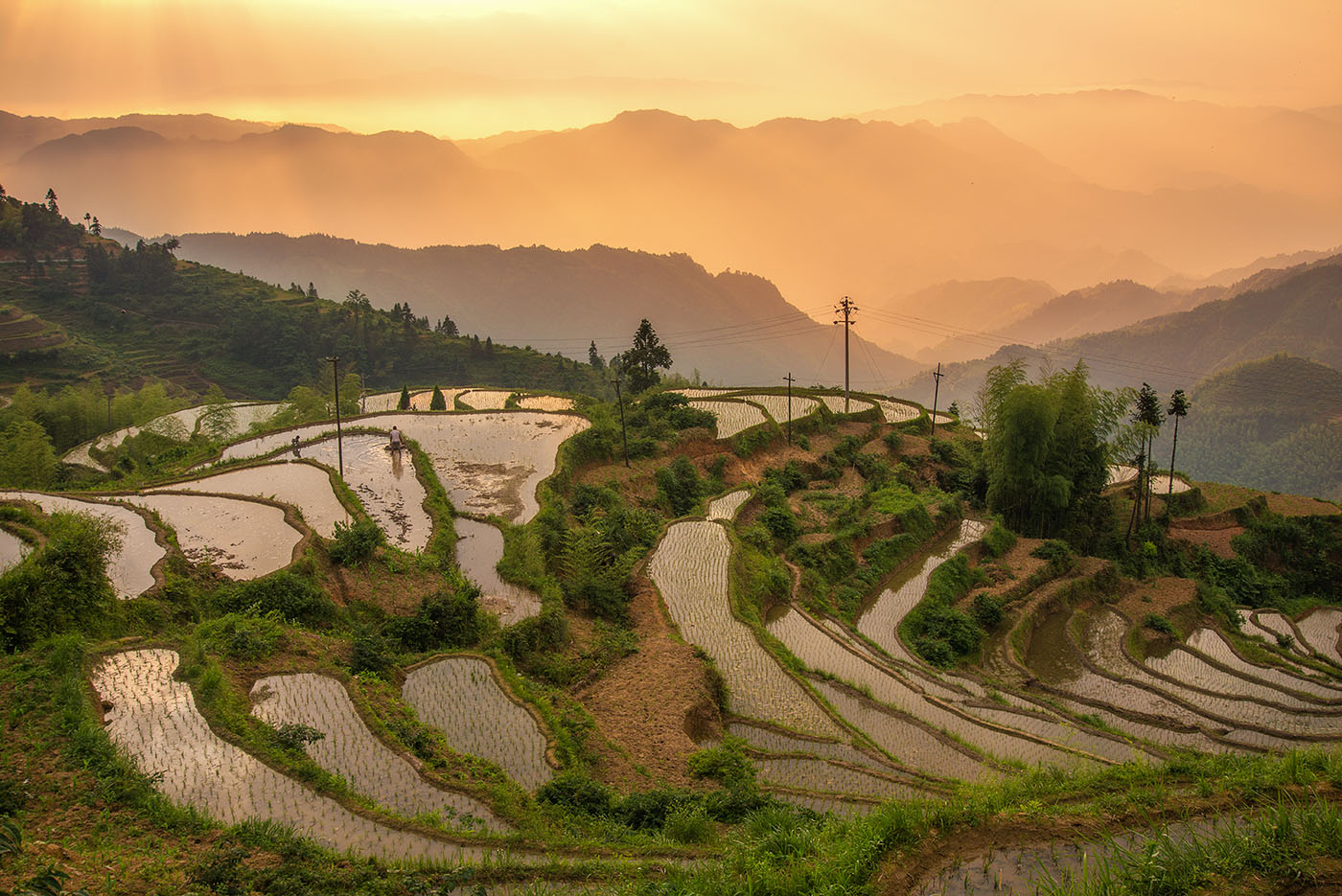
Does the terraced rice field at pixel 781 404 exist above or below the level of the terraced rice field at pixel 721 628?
above

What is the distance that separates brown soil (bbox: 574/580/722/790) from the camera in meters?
9.34

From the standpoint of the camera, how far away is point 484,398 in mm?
38812

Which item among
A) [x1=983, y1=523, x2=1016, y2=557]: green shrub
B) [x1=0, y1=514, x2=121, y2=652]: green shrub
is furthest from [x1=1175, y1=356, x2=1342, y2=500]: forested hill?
[x1=0, y1=514, x2=121, y2=652]: green shrub

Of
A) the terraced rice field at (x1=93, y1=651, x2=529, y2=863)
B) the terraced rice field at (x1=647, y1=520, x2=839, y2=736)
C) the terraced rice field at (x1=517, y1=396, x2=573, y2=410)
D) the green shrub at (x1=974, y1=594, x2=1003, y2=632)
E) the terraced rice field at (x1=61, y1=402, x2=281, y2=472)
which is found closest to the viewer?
the terraced rice field at (x1=93, y1=651, x2=529, y2=863)

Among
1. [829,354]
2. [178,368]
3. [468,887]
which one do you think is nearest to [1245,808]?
[468,887]

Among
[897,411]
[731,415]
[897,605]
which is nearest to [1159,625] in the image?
[897,605]

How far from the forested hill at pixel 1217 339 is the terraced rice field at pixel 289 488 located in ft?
314

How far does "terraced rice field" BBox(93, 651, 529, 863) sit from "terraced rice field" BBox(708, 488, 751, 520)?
1368 cm

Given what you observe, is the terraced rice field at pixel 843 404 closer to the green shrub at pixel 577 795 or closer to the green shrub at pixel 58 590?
the green shrub at pixel 577 795

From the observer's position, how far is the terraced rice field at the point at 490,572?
13219mm

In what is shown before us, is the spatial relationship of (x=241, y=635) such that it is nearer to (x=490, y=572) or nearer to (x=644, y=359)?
(x=490, y=572)

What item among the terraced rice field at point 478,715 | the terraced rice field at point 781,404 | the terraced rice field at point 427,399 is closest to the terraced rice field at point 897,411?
the terraced rice field at point 781,404

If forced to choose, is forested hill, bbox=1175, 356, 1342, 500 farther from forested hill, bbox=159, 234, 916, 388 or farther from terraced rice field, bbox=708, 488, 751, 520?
forested hill, bbox=159, 234, 916, 388

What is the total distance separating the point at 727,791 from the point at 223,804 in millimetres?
4975
